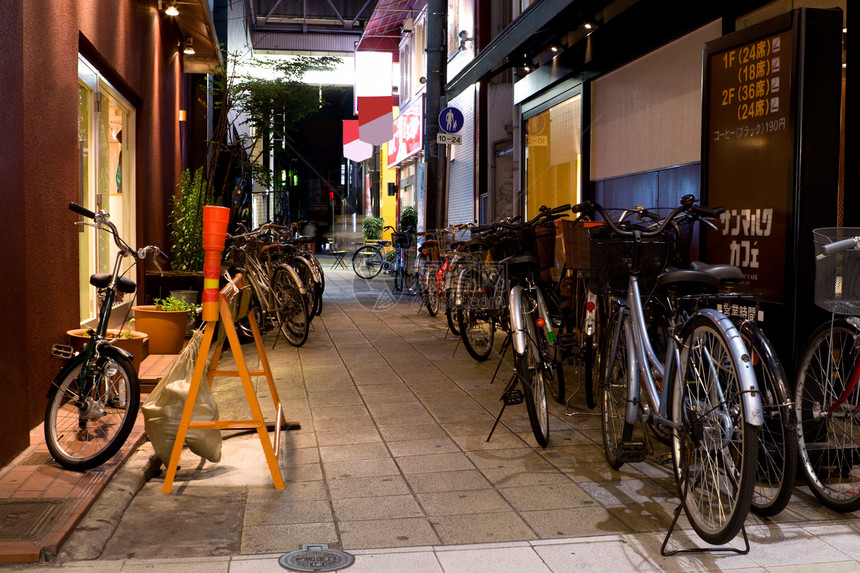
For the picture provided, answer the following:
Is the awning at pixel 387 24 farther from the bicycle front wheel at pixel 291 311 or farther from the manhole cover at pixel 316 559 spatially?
the manhole cover at pixel 316 559

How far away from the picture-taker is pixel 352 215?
53062mm

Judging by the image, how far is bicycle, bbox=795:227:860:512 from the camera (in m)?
3.80

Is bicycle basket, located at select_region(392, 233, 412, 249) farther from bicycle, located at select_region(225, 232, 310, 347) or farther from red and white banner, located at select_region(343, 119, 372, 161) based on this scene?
bicycle, located at select_region(225, 232, 310, 347)

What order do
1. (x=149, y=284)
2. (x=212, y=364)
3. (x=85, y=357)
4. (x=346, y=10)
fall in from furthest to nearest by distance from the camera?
(x=346, y=10) → (x=149, y=284) → (x=212, y=364) → (x=85, y=357)

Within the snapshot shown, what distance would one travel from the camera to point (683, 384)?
384cm

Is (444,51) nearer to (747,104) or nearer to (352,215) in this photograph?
(747,104)

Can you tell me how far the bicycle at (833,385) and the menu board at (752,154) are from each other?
47 cm

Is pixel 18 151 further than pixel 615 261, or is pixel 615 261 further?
pixel 18 151

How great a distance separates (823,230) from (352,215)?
164ft

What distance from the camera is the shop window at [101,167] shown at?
25.3 feet

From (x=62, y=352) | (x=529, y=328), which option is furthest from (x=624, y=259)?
(x=62, y=352)

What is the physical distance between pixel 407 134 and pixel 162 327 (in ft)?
63.6

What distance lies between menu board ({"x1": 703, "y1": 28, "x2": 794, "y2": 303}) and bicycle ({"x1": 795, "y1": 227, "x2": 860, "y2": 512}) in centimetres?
47

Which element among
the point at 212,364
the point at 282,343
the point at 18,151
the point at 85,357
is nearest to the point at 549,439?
the point at 212,364
